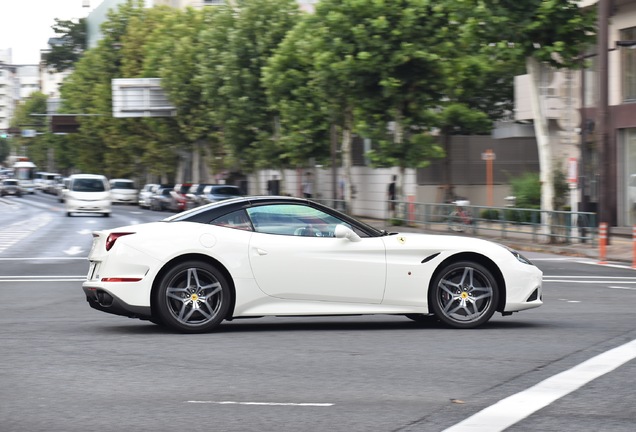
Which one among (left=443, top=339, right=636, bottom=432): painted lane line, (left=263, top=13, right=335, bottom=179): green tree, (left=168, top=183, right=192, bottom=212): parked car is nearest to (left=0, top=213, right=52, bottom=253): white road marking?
(left=263, top=13, right=335, bottom=179): green tree

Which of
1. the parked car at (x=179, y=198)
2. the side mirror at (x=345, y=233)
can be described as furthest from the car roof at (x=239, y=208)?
the parked car at (x=179, y=198)

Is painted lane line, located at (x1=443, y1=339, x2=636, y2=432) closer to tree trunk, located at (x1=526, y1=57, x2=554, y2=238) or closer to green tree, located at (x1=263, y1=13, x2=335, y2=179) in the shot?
tree trunk, located at (x1=526, y1=57, x2=554, y2=238)

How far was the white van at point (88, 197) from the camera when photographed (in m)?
51.1

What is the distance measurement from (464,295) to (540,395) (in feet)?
11.6

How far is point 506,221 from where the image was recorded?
30328mm

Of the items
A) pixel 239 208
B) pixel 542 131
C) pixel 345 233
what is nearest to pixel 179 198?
pixel 542 131

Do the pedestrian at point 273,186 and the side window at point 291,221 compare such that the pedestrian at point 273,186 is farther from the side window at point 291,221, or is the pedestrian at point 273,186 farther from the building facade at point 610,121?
the side window at point 291,221

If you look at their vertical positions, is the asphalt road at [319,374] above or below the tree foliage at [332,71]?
below

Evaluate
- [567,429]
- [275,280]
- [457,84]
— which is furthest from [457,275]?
[457,84]

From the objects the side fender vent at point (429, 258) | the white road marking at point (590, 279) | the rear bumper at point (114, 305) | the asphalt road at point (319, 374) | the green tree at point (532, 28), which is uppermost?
the green tree at point (532, 28)

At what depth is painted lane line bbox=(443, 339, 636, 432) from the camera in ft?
22.2

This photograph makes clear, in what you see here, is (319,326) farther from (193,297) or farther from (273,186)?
(273,186)

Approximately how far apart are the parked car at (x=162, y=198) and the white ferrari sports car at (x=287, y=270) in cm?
5285

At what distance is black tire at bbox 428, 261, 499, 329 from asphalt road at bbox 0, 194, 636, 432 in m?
0.18
